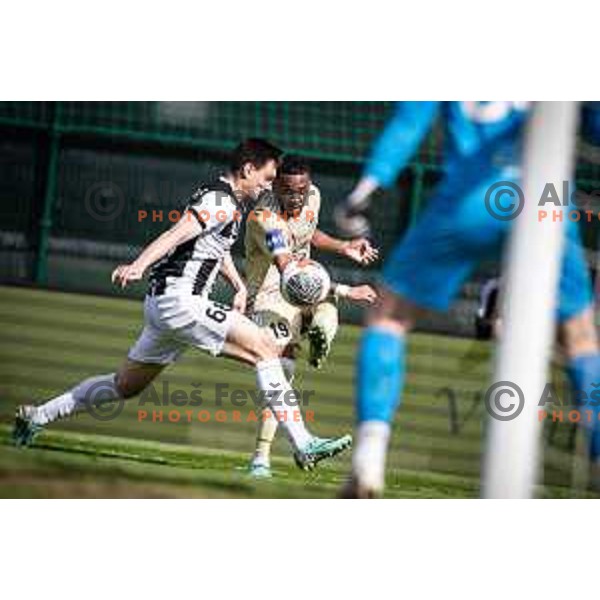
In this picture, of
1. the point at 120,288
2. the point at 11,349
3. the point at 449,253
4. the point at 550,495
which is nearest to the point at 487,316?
the point at 449,253

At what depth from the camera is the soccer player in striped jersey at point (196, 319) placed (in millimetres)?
6008

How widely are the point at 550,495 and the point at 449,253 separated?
992 mm

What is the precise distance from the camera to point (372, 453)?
5980 mm

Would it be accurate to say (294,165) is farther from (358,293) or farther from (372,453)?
(372,453)

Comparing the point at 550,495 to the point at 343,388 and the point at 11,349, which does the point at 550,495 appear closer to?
the point at 343,388

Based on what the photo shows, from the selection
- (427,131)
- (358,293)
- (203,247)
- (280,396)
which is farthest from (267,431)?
(427,131)

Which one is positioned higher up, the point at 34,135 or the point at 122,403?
the point at 34,135

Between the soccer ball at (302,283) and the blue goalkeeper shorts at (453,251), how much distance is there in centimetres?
26

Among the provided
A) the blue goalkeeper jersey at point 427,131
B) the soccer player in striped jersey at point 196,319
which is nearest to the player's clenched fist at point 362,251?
the blue goalkeeper jersey at point 427,131

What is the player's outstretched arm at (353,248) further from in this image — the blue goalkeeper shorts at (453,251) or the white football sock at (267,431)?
the white football sock at (267,431)

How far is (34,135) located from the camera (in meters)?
6.02

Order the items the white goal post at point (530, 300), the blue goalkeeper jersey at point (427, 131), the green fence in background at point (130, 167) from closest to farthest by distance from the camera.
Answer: the white goal post at point (530, 300) < the blue goalkeeper jersey at point (427, 131) < the green fence in background at point (130, 167)

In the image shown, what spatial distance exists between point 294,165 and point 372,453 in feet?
3.69
